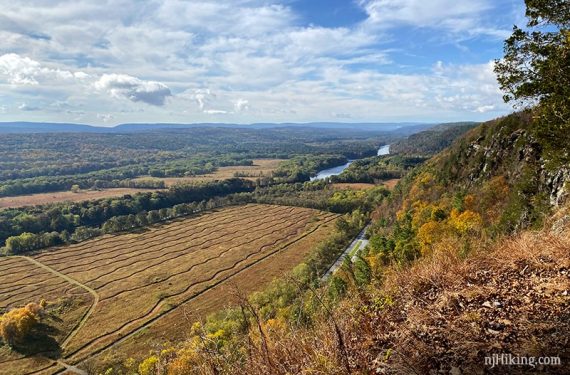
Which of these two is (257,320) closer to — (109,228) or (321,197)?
(109,228)

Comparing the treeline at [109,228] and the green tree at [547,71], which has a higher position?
the green tree at [547,71]

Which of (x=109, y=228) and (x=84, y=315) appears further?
(x=109, y=228)

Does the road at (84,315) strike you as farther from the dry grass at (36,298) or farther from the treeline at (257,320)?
the treeline at (257,320)

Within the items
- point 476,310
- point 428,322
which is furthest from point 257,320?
point 476,310

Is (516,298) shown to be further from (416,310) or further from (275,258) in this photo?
(275,258)

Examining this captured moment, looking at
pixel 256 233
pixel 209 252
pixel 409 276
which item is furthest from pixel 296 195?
pixel 409 276

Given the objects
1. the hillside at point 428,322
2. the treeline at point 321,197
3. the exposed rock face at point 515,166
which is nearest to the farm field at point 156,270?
the treeline at point 321,197
